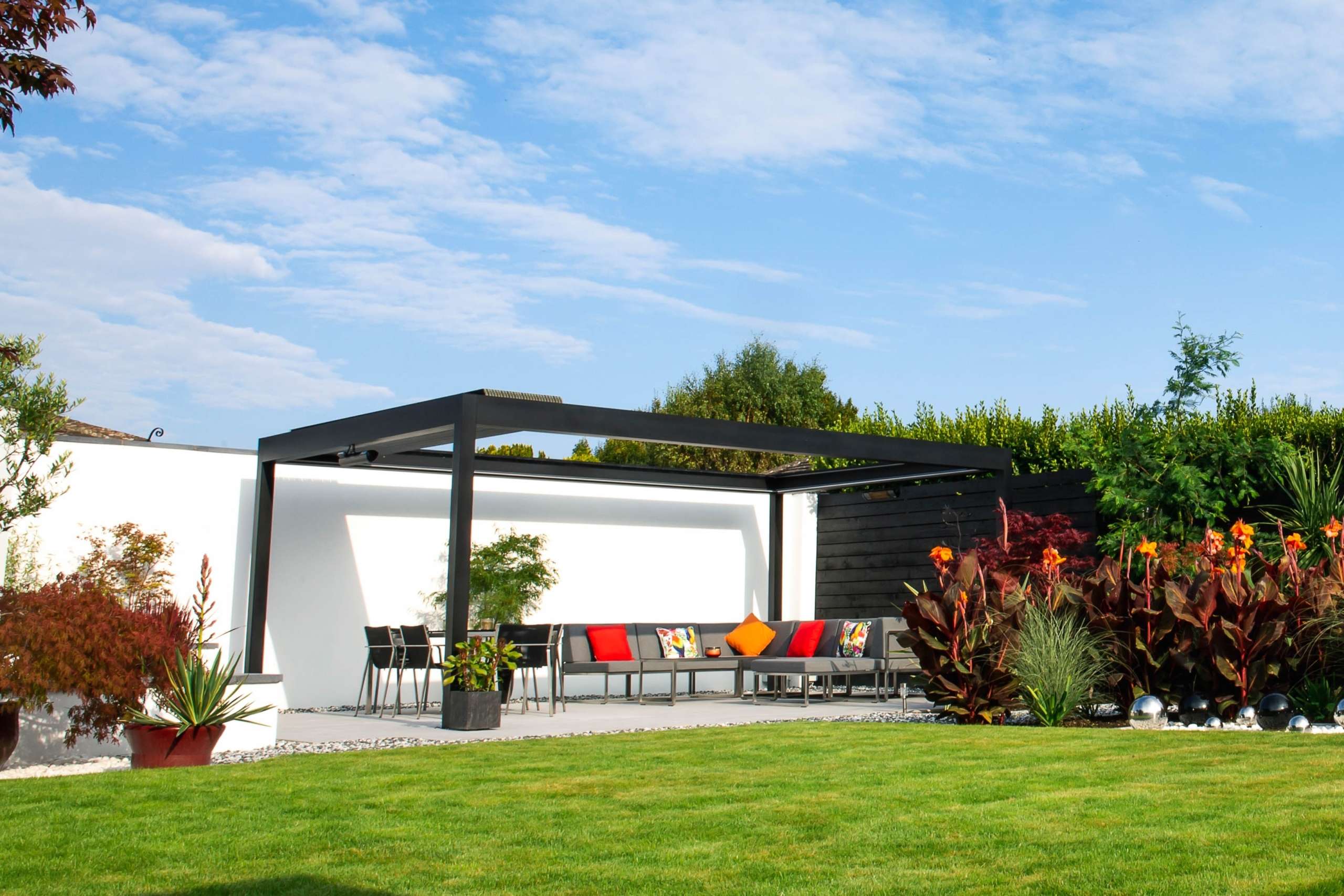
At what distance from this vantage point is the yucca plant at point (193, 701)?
23.2ft

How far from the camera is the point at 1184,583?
8.25 meters

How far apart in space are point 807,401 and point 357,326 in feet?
62.8

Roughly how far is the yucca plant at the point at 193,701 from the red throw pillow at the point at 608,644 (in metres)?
5.29

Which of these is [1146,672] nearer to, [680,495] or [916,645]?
[916,645]

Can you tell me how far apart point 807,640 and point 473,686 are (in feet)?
15.8

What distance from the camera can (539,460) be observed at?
44.6 feet

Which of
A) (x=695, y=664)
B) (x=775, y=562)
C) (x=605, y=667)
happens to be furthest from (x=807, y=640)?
(x=775, y=562)

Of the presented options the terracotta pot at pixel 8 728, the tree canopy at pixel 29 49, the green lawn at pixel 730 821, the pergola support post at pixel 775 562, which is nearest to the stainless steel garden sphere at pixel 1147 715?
the green lawn at pixel 730 821

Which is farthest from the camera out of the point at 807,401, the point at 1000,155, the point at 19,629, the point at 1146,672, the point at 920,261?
the point at 807,401

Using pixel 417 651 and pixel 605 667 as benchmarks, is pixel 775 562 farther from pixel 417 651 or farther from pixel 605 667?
pixel 417 651

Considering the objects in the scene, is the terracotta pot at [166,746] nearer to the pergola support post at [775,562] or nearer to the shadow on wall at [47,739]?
the shadow on wall at [47,739]

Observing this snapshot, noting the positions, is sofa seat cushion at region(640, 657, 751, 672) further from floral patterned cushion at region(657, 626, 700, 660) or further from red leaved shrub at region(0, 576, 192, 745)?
red leaved shrub at region(0, 576, 192, 745)

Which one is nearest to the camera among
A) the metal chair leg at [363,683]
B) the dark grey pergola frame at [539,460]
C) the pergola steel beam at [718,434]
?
the dark grey pergola frame at [539,460]

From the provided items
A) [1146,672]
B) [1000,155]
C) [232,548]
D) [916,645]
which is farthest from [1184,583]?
[232,548]
